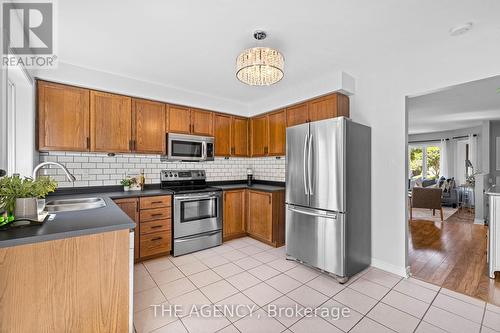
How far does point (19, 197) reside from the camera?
1424 millimetres

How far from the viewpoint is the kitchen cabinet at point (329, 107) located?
3.06 metres

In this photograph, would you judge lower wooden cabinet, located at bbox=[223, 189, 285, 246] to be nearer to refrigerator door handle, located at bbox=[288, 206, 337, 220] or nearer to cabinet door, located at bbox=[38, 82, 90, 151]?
refrigerator door handle, located at bbox=[288, 206, 337, 220]

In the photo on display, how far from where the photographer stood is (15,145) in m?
2.47

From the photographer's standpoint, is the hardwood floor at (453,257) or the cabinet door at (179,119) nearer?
the hardwood floor at (453,257)

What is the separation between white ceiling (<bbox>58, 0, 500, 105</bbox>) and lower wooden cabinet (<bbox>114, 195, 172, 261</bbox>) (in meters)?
1.74

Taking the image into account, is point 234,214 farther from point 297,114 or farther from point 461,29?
point 461,29

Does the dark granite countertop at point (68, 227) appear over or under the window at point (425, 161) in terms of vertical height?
under

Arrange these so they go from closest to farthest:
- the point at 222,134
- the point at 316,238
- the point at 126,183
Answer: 1. the point at 316,238
2. the point at 126,183
3. the point at 222,134

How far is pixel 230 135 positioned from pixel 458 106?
4.60m

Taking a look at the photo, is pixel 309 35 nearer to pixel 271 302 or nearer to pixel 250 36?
pixel 250 36

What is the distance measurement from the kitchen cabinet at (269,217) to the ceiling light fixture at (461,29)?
2.66 meters

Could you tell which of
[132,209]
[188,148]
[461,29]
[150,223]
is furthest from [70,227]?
[461,29]

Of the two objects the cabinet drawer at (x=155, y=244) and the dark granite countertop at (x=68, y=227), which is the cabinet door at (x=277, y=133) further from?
the dark granite countertop at (x=68, y=227)

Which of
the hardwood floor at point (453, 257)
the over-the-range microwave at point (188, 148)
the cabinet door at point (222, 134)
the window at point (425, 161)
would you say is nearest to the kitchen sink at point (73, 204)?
the over-the-range microwave at point (188, 148)
